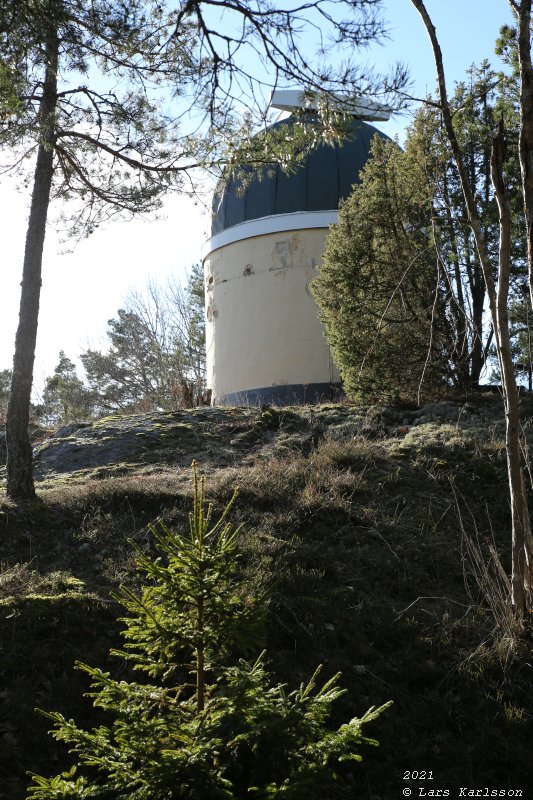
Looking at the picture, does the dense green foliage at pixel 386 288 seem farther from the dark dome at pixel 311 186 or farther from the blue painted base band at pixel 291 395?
the dark dome at pixel 311 186

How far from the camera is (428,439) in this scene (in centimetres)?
869

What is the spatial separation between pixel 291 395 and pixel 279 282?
7.13 feet

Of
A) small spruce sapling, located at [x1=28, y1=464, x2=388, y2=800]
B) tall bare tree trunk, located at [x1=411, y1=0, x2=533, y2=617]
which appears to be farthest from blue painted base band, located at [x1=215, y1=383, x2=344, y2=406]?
small spruce sapling, located at [x1=28, y1=464, x2=388, y2=800]

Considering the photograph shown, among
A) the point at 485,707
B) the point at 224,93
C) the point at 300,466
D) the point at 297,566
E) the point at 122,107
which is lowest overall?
the point at 485,707

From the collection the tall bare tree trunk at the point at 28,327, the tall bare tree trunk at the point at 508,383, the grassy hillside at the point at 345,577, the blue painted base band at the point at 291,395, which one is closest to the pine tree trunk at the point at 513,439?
the tall bare tree trunk at the point at 508,383

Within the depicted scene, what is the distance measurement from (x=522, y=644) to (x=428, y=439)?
4.07 meters

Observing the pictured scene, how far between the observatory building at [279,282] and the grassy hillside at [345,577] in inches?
165

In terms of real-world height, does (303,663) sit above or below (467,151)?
below

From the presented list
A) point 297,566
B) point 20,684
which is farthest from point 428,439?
point 20,684

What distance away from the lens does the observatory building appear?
1384cm

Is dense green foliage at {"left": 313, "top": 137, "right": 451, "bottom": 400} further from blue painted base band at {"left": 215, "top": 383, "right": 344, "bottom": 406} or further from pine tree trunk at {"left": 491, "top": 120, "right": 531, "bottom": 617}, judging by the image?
pine tree trunk at {"left": 491, "top": 120, "right": 531, "bottom": 617}

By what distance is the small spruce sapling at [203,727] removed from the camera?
2621mm

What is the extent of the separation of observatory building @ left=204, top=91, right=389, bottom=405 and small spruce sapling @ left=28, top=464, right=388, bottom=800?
10.3m

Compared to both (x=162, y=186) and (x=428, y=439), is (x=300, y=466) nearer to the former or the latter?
(x=428, y=439)
